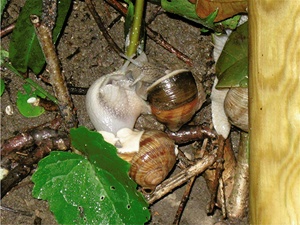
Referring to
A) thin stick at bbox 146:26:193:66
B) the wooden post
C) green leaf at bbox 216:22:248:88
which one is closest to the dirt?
thin stick at bbox 146:26:193:66

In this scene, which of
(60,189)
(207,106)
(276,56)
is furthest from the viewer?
(207,106)

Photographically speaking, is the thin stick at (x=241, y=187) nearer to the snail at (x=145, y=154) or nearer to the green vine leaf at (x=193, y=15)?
the snail at (x=145, y=154)

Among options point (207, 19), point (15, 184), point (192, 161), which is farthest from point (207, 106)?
point (15, 184)

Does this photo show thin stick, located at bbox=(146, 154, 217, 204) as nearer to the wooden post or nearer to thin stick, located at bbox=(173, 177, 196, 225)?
thin stick, located at bbox=(173, 177, 196, 225)

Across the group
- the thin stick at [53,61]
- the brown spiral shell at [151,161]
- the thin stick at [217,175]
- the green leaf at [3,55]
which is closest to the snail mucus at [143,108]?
the brown spiral shell at [151,161]

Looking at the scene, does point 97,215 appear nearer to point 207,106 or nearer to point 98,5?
point 207,106

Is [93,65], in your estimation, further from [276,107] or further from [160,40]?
[276,107]

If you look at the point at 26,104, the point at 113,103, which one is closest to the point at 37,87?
the point at 26,104
